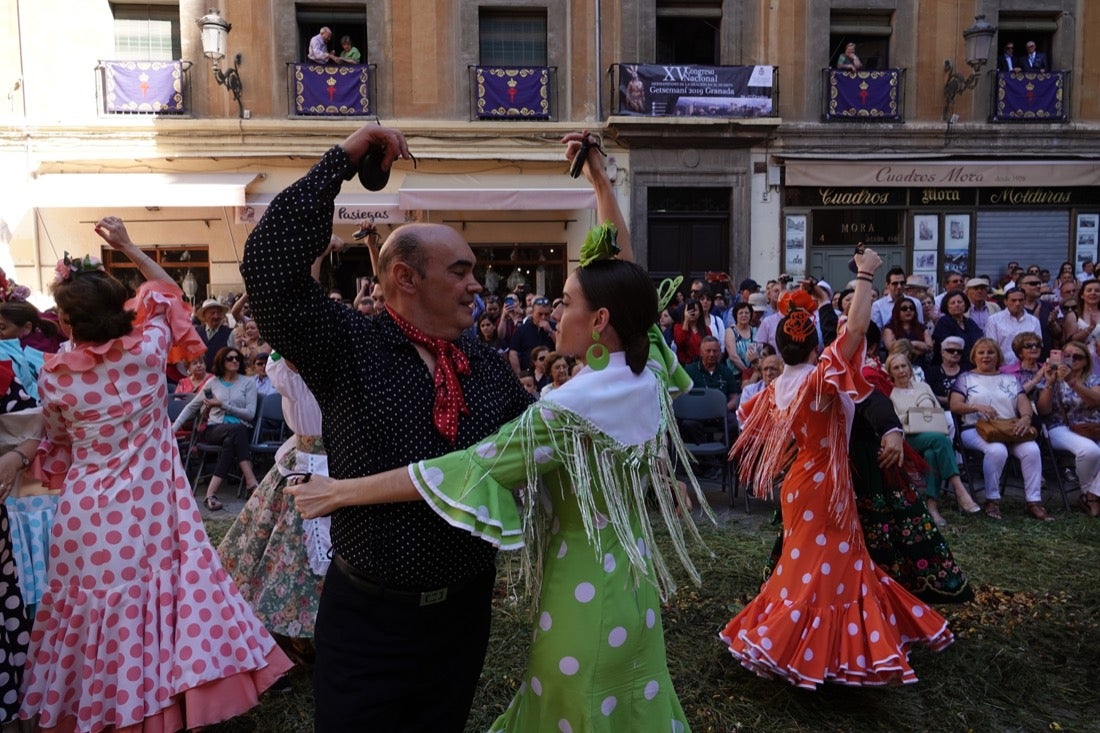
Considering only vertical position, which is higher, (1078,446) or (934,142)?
(934,142)

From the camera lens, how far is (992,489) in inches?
282

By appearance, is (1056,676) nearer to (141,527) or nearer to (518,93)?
(141,527)

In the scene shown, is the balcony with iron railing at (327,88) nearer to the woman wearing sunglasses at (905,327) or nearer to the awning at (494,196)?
the awning at (494,196)

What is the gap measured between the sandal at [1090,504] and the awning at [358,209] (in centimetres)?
1046

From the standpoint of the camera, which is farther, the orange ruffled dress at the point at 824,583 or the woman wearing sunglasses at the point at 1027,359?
the woman wearing sunglasses at the point at 1027,359

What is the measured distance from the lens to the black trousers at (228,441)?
7.69 m

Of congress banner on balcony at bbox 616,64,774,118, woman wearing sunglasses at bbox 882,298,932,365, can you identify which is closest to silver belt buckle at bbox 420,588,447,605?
woman wearing sunglasses at bbox 882,298,932,365

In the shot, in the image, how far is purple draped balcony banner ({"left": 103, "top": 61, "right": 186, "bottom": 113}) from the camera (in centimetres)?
1457

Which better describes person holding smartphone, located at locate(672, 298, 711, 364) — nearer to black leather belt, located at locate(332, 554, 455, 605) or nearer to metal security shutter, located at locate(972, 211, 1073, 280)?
black leather belt, located at locate(332, 554, 455, 605)

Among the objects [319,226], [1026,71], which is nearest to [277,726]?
[319,226]

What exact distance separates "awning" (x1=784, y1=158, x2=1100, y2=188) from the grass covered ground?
1113cm

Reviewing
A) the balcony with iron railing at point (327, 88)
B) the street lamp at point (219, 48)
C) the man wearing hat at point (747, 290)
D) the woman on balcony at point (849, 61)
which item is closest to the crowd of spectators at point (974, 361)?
the man wearing hat at point (747, 290)

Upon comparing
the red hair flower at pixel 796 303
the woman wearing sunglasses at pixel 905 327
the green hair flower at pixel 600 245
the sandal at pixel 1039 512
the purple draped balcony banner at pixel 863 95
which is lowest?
the sandal at pixel 1039 512

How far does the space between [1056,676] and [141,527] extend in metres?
4.27
